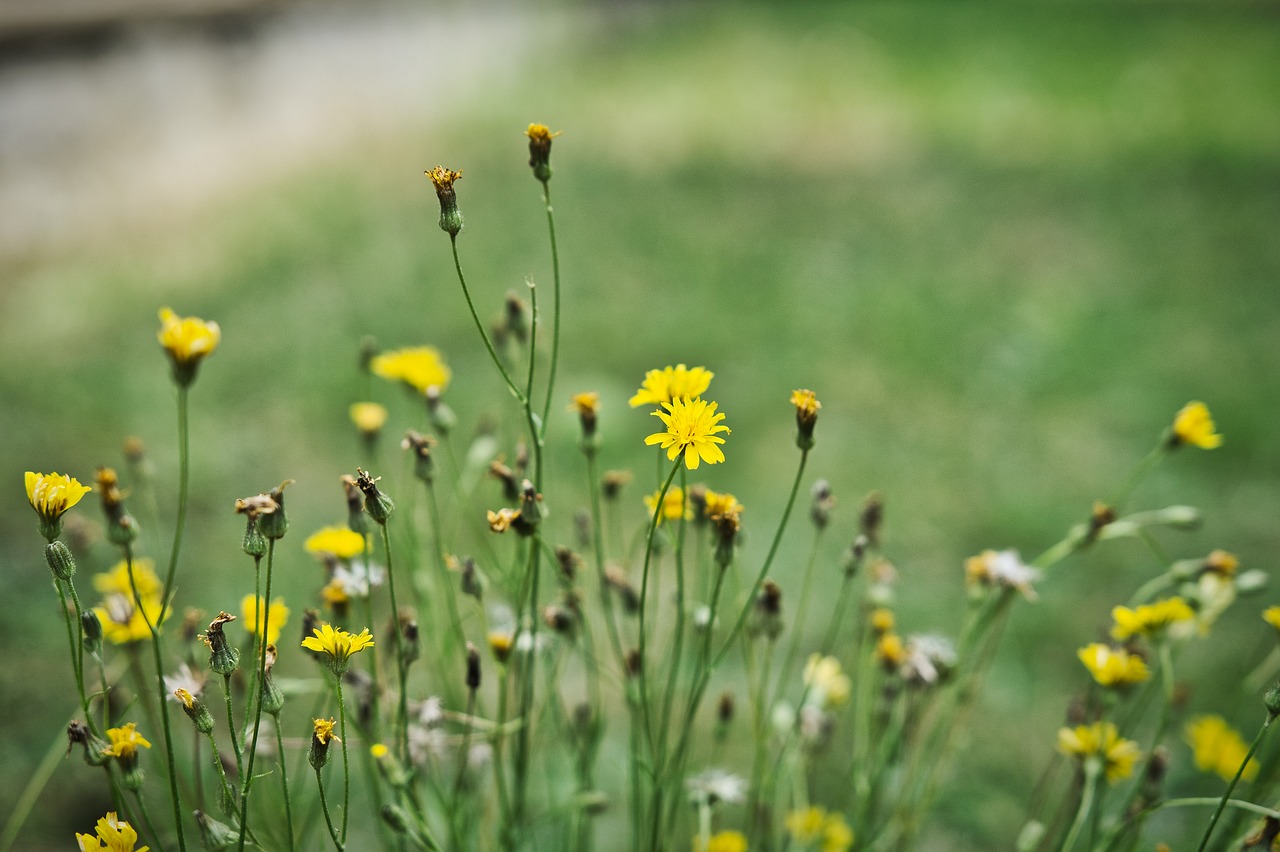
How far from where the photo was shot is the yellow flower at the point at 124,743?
848 mm

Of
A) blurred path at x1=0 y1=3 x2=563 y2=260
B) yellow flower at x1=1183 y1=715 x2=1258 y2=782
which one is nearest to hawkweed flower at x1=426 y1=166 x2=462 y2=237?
yellow flower at x1=1183 y1=715 x2=1258 y2=782

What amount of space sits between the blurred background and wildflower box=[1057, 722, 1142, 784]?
21.8 inches

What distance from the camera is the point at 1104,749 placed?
101 centimetres

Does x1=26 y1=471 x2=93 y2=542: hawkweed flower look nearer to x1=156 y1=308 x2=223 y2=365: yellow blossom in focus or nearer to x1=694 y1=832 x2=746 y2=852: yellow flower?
x1=156 y1=308 x2=223 y2=365: yellow blossom in focus

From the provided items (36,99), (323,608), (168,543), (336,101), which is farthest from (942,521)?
(336,101)

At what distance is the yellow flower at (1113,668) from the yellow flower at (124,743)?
90cm

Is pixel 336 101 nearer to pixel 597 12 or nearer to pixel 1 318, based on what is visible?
pixel 1 318

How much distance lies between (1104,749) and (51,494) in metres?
1.03

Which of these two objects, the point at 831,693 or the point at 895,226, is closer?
the point at 831,693

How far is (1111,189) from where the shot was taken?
159 inches

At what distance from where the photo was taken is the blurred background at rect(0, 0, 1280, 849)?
2070 millimetres

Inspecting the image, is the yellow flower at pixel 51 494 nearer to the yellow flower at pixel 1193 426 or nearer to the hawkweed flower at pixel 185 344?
the hawkweed flower at pixel 185 344

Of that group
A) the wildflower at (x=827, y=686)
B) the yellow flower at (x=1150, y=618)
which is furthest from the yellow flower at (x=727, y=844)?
the yellow flower at (x=1150, y=618)

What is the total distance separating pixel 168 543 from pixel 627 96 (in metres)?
3.56
